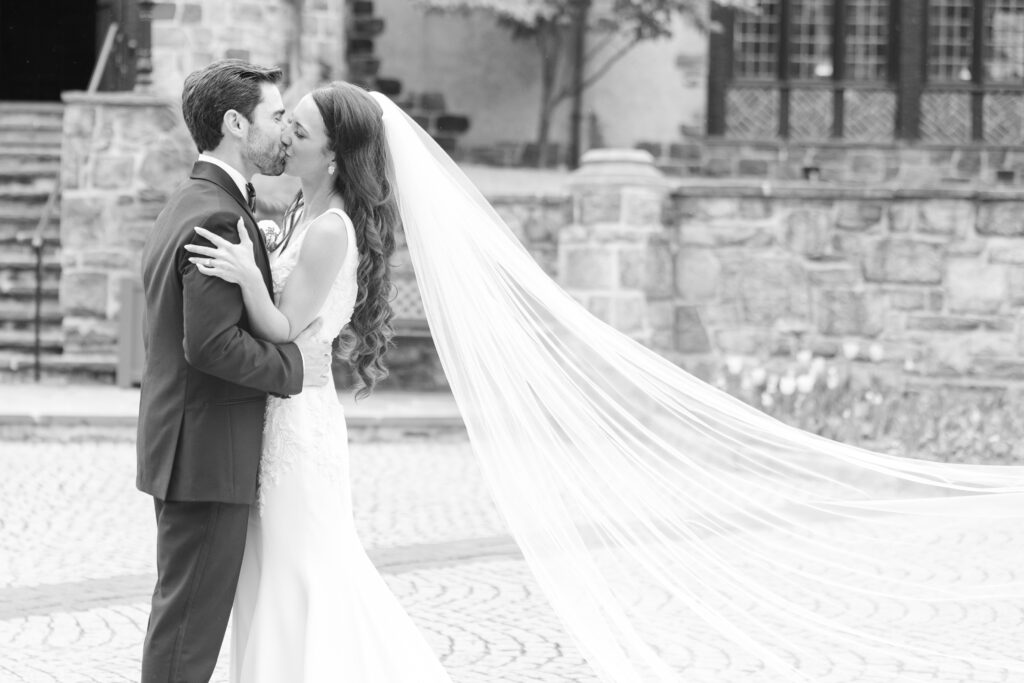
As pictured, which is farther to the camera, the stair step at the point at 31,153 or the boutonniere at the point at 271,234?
the stair step at the point at 31,153

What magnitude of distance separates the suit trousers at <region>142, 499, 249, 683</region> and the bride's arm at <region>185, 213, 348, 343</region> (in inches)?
17.0

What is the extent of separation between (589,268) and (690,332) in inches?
39.6

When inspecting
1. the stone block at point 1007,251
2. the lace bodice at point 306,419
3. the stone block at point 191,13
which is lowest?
the lace bodice at point 306,419

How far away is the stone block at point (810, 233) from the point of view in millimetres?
11805

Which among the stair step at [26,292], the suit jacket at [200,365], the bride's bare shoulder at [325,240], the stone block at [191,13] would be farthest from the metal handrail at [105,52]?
the suit jacket at [200,365]

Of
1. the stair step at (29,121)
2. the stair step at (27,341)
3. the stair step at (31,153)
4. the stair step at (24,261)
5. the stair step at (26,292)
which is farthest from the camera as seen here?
the stair step at (29,121)

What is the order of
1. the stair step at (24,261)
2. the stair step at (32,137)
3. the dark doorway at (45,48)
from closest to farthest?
the stair step at (24,261), the stair step at (32,137), the dark doorway at (45,48)

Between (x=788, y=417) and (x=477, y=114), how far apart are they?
9657 mm

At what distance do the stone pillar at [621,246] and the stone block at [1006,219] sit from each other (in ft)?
8.29

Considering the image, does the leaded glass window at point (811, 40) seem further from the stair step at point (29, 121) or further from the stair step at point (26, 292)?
the stair step at point (26, 292)

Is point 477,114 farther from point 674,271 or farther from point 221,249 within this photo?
point 221,249

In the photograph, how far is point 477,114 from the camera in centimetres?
1931

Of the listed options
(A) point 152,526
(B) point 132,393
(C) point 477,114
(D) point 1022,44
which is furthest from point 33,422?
(D) point 1022,44

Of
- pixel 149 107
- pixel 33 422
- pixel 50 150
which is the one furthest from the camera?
pixel 50 150
